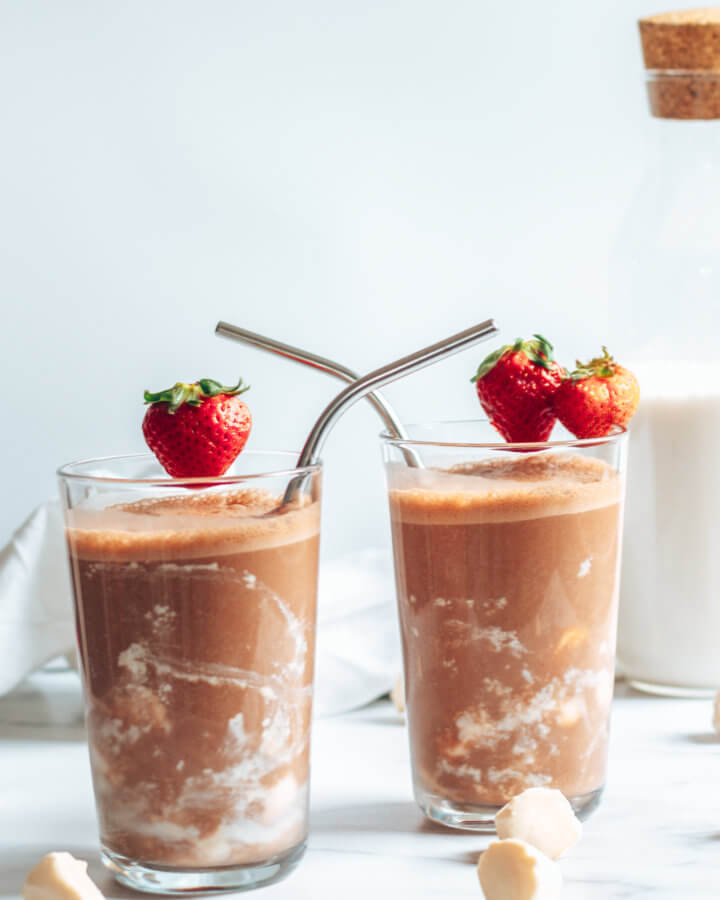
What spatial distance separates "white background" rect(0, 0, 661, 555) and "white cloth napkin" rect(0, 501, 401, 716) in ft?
0.64

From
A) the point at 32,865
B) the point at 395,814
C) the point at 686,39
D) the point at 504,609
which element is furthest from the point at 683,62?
the point at 32,865

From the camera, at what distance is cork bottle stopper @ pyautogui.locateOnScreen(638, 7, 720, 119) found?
105 centimetres

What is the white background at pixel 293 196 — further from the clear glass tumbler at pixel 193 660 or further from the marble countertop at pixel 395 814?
the clear glass tumbler at pixel 193 660

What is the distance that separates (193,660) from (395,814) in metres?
0.24

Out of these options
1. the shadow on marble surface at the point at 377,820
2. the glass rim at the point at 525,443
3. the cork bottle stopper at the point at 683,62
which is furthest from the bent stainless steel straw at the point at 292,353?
the cork bottle stopper at the point at 683,62

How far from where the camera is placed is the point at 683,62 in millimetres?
1066

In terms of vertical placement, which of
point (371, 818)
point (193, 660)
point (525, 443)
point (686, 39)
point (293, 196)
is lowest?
point (371, 818)

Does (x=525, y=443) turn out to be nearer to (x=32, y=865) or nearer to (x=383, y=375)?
(x=383, y=375)

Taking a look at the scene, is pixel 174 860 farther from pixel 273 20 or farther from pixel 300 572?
pixel 273 20

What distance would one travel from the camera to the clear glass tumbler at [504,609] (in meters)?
0.78

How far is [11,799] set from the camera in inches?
35.4

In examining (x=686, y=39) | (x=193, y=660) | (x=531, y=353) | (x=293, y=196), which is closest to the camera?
(x=193, y=660)

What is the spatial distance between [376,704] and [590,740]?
0.34 m

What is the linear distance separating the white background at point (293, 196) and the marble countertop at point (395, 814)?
0.33 m
